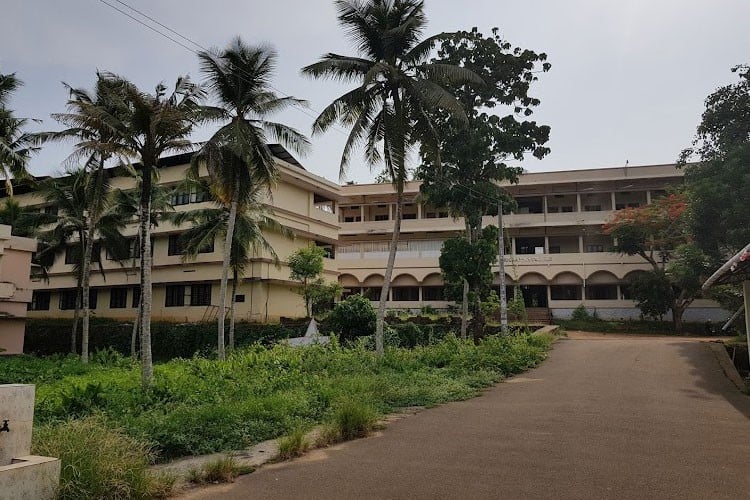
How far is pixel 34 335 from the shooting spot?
35.2 m

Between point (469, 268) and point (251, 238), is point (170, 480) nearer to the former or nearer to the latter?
point (469, 268)

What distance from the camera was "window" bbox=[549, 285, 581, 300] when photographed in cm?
3859

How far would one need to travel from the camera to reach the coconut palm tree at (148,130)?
40.1 feet

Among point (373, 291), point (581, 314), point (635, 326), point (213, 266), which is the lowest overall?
point (635, 326)

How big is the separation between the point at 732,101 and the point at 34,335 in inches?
1506

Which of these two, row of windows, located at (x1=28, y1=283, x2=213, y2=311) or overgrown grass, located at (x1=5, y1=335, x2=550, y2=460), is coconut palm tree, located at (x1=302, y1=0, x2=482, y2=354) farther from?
row of windows, located at (x1=28, y1=283, x2=213, y2=311)

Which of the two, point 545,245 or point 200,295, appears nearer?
point 200,295

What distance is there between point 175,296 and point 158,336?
2.98 m

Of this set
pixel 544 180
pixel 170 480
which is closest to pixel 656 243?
pixel 544 180

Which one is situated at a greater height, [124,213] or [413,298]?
[124,213]

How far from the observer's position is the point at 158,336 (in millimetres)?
30875

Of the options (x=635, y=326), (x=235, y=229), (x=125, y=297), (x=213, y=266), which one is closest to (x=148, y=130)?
(x=235, y=229)

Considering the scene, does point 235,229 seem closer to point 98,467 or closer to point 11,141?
point 11,141

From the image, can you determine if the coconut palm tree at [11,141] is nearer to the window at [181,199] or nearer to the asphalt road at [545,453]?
the window at [181,199]
